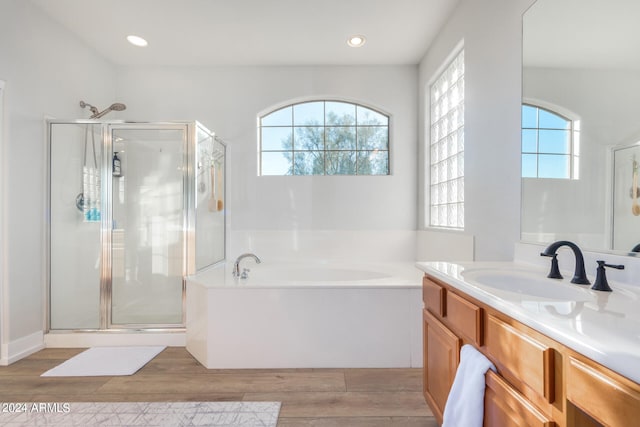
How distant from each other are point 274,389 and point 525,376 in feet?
4.77

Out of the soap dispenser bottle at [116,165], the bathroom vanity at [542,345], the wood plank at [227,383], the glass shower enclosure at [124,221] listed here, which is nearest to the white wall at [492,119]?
the bathroom vanity at [542,345]

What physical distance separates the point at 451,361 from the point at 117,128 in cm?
294

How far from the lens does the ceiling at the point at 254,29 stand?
2.29 metres

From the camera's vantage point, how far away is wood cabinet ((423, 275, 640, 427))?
0.54 meters

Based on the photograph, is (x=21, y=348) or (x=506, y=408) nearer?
(x=506, y=408)

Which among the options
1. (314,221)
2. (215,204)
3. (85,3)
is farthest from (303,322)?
(85,3)

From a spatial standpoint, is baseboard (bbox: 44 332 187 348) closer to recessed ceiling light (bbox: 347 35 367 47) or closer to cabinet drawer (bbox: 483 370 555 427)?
cabinet drawer (bbox: 483 370 555 427)

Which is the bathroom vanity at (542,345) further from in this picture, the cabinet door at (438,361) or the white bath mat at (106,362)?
the white bath mat at (106,362)

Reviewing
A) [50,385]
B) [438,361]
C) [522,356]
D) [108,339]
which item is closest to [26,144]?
[108,339]

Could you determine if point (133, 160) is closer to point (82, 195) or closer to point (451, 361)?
point (82, 195)

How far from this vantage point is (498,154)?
1.80 meters

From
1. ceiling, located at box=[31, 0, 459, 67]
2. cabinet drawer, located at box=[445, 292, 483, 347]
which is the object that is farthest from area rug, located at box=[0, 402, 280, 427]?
ceiling, located at box=[31, 0, 459, 67]

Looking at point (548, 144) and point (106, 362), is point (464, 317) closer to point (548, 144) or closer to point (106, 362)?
point (548, 144)

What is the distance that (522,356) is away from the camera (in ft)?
2.59
